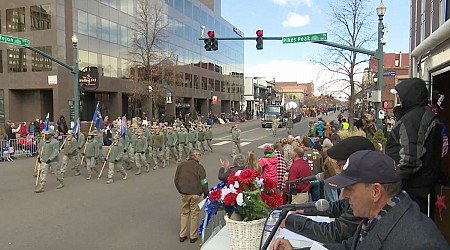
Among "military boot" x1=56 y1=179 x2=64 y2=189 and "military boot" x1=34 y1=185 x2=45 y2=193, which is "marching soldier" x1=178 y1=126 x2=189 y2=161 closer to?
"military boot" x1=56 y1=179 x2=64 y2=189

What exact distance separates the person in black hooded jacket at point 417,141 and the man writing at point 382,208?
5.51ft

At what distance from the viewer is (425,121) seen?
3496 millimetres

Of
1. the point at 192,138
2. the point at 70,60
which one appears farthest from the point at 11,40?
the point at 70,60

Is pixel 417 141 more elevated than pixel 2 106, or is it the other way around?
pixel 2 106

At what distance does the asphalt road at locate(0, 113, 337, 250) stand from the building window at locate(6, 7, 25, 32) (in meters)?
25.2

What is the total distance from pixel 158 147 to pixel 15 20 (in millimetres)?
26484

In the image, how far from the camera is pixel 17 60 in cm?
3400

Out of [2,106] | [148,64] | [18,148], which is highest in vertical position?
[148,64]

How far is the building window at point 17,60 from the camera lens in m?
33.8

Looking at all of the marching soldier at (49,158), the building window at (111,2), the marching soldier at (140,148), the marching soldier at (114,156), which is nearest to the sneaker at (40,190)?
the marching soldier at (49,158)

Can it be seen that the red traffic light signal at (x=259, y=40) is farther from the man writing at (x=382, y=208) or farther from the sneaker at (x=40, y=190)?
the man writing at (x=382, y=208)

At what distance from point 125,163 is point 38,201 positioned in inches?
255

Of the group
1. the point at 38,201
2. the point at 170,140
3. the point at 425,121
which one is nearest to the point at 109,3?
the point at 170,140

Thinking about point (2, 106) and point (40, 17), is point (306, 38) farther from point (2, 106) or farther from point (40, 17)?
point (2, 106)
